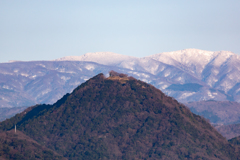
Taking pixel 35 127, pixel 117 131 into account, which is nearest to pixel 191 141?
pixel 117 131

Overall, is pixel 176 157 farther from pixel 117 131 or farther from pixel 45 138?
pixel 45 138

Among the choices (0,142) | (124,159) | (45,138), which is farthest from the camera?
(45,138)

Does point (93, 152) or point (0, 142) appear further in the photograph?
point (93, 152)

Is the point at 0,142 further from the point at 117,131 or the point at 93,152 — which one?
the point at 117,131

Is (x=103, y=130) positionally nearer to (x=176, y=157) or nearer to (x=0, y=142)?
(x=176, y=157)

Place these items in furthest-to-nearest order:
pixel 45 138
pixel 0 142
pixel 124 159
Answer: pixel 45 138, pixel 124 159, pixel 0 142

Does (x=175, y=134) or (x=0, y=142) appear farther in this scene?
(x=175, y=134)

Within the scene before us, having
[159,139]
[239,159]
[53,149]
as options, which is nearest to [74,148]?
[53,149]
